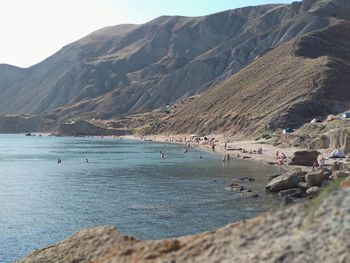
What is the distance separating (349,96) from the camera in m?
127

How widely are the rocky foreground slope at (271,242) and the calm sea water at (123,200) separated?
1738 cm

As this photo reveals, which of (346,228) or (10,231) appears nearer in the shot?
(346,228)

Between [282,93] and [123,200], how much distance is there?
298 feet

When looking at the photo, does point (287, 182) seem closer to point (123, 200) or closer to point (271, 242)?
point (123, 200)

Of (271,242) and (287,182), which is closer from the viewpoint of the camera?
(271,242)

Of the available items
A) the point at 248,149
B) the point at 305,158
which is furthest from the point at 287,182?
the point at 248,149

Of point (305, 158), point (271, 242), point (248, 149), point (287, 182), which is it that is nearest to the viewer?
point (271, 242)

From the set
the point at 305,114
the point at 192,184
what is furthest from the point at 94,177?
the point at 305,114

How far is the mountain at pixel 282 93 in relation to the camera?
12006 centimetres

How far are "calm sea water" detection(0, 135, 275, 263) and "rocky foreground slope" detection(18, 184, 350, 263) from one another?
17377 millimetres

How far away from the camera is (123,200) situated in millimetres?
47250

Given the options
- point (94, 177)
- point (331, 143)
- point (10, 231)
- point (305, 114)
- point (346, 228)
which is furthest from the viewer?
point (305, 114)

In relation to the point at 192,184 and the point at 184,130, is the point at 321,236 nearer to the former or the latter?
the point at 192,184

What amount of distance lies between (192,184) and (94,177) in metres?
18.4
